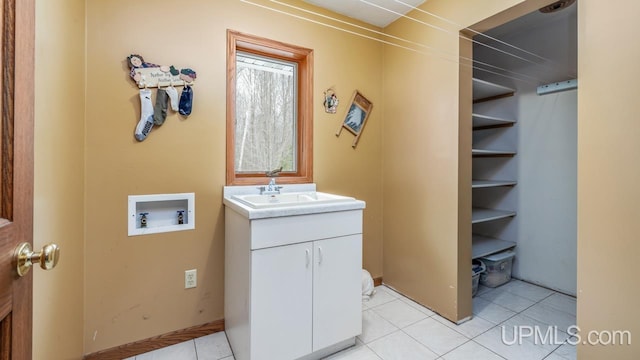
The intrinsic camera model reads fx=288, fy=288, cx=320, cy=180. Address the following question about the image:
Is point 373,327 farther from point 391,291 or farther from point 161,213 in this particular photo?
point 161,213

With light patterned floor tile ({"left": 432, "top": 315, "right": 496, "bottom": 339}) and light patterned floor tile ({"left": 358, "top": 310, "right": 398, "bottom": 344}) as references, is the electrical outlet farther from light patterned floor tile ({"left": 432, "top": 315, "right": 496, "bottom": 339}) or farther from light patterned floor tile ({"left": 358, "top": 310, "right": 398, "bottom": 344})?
light patterned floor tile ({"left": 432, "top": 315, "right": 496, "bottom": 339})

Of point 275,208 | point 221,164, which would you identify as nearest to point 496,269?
point 275,208

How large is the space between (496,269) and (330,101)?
2.15 metres

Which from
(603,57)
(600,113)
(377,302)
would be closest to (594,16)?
(603,57)

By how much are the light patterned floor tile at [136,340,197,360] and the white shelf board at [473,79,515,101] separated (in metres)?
2.84

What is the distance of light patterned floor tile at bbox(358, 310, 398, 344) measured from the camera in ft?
6.20

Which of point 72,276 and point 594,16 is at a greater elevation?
point 594,16

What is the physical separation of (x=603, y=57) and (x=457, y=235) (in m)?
1.24

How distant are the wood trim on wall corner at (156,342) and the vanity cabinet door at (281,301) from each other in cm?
64

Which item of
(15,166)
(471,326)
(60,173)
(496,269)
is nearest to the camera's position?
(15,166)

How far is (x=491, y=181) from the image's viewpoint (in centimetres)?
290

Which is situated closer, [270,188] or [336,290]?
[336,290]

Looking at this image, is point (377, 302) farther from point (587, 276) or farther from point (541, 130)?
point (541, 130)

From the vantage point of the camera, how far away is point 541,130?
2635 mm
